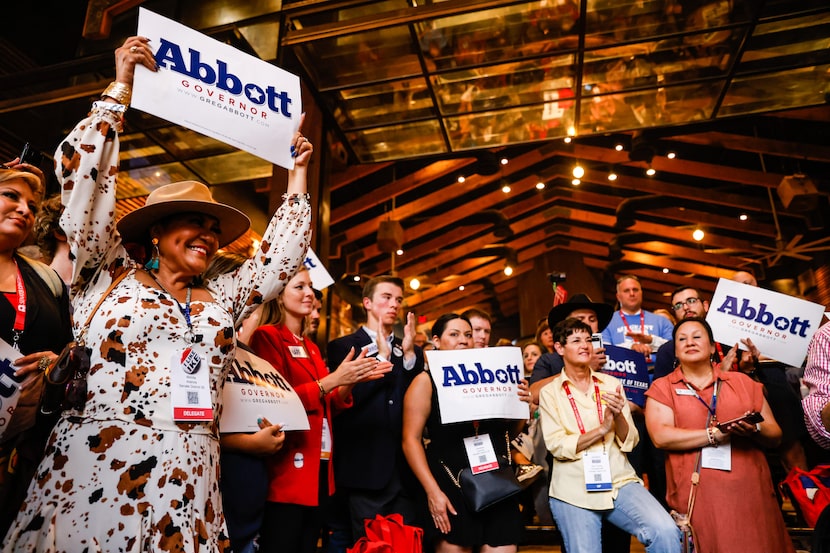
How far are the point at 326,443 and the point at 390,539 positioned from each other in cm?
52

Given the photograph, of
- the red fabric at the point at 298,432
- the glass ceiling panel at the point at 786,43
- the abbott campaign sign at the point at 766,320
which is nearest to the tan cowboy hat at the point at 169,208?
the red fabric at the point at 298,432

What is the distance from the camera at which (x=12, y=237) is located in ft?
5.70

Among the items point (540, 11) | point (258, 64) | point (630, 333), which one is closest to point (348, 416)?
point (258, 64)

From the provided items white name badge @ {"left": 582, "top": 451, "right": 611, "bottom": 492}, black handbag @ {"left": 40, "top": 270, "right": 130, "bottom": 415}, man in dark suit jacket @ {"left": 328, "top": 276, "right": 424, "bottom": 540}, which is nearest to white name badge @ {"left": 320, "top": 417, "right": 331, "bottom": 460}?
man in dark suit jacket @ {"left": 328, "top": 276, "right": 424, "bottom": 540}

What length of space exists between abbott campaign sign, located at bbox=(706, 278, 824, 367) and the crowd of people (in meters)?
0.12

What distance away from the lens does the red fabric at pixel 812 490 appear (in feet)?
9.64

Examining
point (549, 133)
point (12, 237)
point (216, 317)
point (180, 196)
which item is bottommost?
point (216, 317)

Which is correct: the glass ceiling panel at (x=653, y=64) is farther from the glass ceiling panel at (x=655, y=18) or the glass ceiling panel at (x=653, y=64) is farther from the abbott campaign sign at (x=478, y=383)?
the abbott campaign sign at (x=478, y=383)

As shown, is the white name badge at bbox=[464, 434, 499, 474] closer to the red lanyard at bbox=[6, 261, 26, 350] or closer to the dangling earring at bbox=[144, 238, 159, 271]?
the dangling earring at bbox=[144, 238, 159, 271]

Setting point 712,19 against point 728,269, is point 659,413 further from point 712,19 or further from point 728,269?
point 728,269

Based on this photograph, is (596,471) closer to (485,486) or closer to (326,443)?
(485,486)

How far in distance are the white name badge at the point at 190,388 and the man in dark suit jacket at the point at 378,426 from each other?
3.48ft

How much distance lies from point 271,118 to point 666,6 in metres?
3.98

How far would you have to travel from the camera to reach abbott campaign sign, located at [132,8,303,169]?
1888 millimetres
